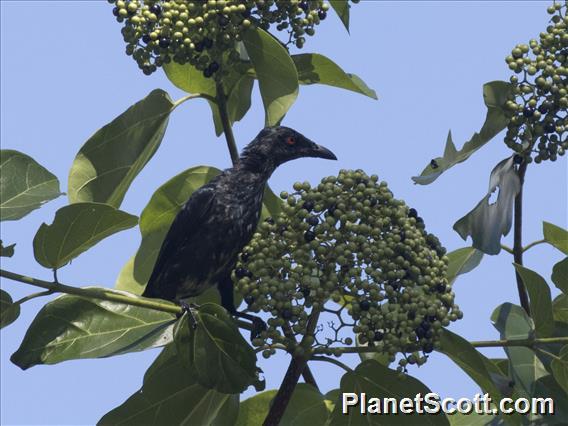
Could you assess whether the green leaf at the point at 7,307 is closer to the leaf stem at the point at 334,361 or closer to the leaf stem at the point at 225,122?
the leaf stem at the point at 334,361

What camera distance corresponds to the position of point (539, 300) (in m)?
5.08

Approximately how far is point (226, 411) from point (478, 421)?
119 centimetres

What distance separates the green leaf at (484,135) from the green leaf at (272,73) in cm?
73

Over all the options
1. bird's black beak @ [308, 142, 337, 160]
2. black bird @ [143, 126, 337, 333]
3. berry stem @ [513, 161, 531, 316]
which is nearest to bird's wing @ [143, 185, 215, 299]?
black bird @ [143, 126, 337, 333]

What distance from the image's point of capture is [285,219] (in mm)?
4859

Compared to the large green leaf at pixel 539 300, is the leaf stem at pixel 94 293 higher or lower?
lower

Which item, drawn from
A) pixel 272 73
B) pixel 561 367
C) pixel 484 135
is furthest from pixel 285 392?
pixel 484 135

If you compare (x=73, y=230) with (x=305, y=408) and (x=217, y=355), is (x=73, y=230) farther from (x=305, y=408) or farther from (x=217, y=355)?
(x=305, y=408)

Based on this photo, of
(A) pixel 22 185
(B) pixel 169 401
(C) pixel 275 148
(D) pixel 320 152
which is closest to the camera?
(A) pixel 22 185

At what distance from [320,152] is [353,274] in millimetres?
1620

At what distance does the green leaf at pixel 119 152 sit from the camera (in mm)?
5398

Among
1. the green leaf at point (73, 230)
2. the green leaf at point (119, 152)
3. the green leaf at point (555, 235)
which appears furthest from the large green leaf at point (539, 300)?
the green leaf at point (119, 152)

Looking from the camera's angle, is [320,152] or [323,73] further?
[320,152]

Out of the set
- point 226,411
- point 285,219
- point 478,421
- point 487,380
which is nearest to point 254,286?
point 285,219
